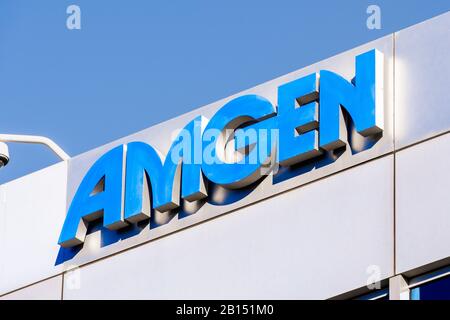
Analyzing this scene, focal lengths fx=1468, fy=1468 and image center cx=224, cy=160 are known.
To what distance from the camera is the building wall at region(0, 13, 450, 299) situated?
16.8 m

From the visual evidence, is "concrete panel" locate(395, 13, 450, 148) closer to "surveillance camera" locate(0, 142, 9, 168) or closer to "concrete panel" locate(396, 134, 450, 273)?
"concrete panel" locate(396, 134, 450, 273)

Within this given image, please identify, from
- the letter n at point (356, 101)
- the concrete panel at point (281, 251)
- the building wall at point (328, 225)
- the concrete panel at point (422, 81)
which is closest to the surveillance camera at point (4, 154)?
the building wall at point (328, 225)

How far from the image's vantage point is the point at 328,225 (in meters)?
17.5

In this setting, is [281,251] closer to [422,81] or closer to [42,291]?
[422,81]

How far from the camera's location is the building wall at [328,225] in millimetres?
16797

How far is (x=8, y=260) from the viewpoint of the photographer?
21234 millimetres

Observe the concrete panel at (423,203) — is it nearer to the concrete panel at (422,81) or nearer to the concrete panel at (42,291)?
the concrete panel at (422,81)

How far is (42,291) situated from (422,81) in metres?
6.36

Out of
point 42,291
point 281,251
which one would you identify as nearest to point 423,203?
point 281,251

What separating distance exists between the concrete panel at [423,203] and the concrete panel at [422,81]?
8.7 inches
